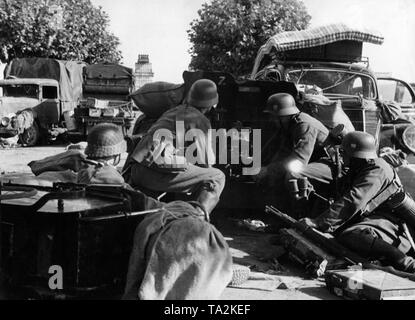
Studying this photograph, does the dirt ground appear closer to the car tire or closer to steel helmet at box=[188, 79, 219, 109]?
steel helmet at box=[188, 79, 219, 109]

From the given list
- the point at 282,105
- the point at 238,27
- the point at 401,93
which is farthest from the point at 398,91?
the point at 238,27

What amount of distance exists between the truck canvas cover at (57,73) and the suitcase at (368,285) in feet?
45.0

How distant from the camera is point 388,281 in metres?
4.34

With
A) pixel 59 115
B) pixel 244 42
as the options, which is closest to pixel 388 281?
pixel 59 115

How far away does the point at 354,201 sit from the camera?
512 centimetres

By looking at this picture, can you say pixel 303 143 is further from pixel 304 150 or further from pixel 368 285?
pixel 368 285

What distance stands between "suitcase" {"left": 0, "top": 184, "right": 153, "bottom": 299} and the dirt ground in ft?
3.98

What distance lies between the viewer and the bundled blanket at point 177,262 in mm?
3354

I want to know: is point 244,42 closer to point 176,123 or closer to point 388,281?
point 176,123

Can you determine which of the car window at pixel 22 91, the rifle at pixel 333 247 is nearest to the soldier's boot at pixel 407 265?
the rifle at pixel 333 247

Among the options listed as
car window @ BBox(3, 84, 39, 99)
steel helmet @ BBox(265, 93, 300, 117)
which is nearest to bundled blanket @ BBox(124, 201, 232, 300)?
steel helmet @ BBox(265, 93, 300, 117)

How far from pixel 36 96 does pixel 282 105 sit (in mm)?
11603

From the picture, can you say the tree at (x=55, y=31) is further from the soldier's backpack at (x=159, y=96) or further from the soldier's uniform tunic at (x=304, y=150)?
the soldier's uniform tunic at (x=304, y=150)
